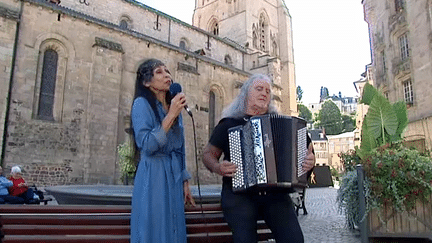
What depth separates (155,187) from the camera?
2193mm

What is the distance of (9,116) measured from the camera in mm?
13555

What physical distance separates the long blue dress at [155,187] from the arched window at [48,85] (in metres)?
14.7

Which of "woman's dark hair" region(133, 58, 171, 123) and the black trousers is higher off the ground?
"woman's dark hair" region(133, 58, 171, 123)

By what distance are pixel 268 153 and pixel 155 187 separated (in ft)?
2.81

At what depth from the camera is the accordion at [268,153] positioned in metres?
2.24

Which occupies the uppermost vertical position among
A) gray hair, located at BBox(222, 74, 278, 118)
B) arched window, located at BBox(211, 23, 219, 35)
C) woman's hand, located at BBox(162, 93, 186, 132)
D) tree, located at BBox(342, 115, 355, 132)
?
arched window, located at BBox(211, 23, 219, 35)

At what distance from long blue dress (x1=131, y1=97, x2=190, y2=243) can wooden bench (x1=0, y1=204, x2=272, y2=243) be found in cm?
48

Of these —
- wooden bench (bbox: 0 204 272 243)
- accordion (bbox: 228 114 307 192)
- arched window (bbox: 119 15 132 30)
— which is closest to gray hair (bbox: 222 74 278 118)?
accordion (bbox: 228 114 307 192)

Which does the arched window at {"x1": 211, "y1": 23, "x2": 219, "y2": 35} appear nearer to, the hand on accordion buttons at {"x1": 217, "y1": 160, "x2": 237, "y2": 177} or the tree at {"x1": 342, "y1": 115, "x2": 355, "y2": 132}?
the hand on accordion buttons at {"x1": 217, "y1": 160, "x2": 237, "y2": 177}

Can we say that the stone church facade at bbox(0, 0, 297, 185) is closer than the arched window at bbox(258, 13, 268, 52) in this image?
Yes

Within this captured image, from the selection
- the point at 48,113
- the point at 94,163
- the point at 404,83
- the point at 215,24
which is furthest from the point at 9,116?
the point at 215,24

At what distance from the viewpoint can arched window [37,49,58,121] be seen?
15.0m

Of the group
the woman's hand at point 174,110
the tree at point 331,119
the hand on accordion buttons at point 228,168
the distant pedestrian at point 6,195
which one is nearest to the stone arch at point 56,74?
the distant pedestrian at point 6,195

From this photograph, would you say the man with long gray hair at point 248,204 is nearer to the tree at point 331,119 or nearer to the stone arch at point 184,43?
the stone arch at point 184,43
